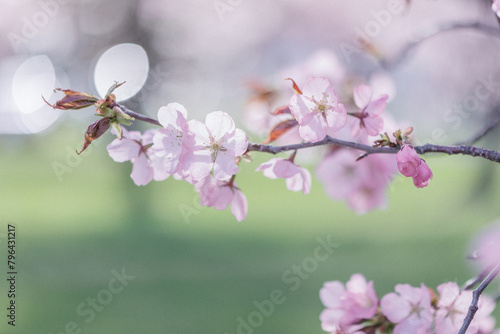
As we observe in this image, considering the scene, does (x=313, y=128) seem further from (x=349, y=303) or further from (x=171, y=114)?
(x=349, y=303)

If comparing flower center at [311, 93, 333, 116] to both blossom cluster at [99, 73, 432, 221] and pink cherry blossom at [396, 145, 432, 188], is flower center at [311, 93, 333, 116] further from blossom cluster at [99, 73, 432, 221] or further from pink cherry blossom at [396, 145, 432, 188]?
pink cherry blossom at [396, 145, 432, 188]

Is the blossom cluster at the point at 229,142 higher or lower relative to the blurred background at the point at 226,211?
lower

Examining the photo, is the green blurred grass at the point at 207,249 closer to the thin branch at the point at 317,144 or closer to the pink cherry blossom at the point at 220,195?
the pink cherry blossom at the point at 220,195

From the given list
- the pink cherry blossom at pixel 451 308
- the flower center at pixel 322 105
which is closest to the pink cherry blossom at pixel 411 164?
the flower center at pixel 322 105

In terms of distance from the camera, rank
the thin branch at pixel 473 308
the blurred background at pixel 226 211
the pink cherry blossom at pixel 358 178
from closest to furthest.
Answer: the thin branch at pixel 473 308, the pink cherry blossom at pixel 358 178, the blurred background at pixel 226 211

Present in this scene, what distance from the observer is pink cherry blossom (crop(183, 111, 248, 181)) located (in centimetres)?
67

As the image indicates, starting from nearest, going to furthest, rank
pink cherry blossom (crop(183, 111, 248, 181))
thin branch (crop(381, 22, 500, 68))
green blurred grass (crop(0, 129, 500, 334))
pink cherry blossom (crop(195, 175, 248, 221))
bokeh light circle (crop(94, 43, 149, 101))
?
pink cherry blossom (crop(183, 111, 248, 181)) → pink cherry blossom (crop(195, 175, 248, 221)) → thin branch (crop(381, 22, 500, 68)) → green blurred grass (crop(0, 129, 500, 334)) → bokeh light circle (crop(94, 43, 149, 101))

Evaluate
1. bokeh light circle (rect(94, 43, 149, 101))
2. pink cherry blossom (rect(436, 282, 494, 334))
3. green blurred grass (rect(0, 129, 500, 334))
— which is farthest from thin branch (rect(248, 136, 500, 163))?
bokeh light circle (rect(94, 43, 149, 101))

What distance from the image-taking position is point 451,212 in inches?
259

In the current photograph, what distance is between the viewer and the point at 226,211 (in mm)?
6902

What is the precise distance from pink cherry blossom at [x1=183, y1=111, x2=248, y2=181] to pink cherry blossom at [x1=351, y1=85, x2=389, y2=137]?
0.20 m

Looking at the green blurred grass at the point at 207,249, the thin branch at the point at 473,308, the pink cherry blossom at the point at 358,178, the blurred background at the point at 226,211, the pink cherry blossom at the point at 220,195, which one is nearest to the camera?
the thin branch at the point at 473,308

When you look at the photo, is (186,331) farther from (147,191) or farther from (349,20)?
(349,20)

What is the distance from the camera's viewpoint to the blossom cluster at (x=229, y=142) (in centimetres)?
67
